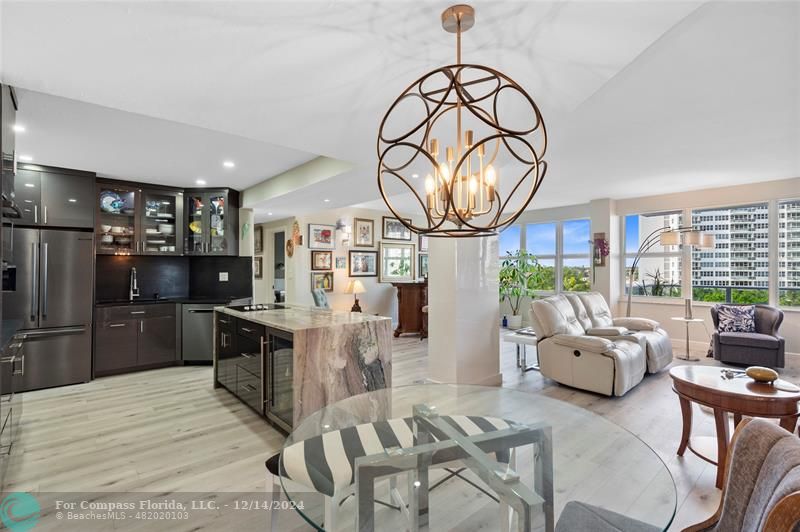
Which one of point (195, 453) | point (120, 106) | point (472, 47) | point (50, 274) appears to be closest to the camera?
point (472, 47)

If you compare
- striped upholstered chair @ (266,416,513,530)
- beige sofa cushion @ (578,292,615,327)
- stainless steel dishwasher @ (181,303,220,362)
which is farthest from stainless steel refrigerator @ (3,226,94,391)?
beige sofa cushion @ (578,292,615,327)

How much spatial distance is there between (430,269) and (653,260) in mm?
4847

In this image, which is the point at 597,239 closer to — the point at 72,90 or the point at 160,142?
the point at 160,142

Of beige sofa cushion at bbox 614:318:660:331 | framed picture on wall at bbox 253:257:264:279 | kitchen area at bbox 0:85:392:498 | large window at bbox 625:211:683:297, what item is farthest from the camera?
framed picture on wall at bbox 253:257:264:279

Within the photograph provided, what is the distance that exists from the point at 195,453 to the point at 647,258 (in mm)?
7129

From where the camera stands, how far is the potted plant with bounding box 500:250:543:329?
7.67m

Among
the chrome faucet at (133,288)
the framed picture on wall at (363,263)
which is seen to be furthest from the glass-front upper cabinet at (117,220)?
the framed picture on wall at (363,263)

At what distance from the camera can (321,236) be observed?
723 centimetres

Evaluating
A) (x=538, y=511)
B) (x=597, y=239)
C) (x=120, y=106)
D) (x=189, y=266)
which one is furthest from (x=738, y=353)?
(x=189, y=266)

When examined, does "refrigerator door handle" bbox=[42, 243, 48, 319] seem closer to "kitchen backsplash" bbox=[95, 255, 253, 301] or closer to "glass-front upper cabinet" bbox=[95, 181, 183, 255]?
"glass-front upper cabinet" bbox=[95, 181, 183, 255]

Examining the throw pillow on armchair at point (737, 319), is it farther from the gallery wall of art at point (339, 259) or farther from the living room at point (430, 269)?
the gallery wall of art at point (339, 259)

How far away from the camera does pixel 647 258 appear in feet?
21.4

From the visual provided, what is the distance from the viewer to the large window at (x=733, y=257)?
5.39 meters

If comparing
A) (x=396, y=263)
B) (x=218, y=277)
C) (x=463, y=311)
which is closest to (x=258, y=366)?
(x=463, y=311)
